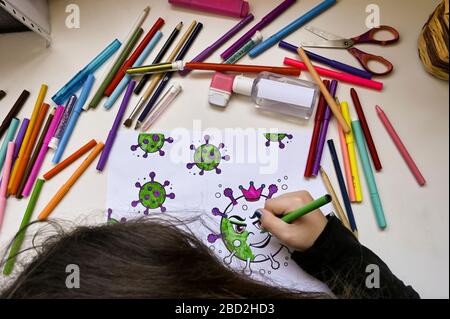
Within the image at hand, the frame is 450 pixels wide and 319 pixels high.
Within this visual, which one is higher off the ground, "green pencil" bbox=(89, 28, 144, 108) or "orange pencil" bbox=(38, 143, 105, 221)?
"green pencil" bbox=(89, 28, 144, 108)

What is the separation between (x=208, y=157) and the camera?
0.52 meters

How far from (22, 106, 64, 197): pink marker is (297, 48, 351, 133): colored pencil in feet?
1.11

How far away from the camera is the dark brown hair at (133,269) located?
39 cm

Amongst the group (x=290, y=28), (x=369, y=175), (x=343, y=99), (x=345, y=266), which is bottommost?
(x=345, y=266)

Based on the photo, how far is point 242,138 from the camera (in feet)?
1.70

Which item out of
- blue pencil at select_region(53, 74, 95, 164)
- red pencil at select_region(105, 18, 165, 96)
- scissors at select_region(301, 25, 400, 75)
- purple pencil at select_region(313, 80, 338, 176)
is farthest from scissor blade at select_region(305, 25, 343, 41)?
blue pencil at select_region(53, 74, 95, 164)

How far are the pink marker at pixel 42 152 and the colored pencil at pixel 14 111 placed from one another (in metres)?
0.06

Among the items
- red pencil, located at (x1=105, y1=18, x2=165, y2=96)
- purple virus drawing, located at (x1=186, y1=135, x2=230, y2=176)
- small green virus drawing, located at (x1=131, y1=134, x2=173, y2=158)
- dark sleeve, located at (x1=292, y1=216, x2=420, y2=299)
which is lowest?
dark sleeve, located at (x1=292, y1=216, x2=420, y2=299)

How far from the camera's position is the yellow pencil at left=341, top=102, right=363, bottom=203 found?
0.48 m

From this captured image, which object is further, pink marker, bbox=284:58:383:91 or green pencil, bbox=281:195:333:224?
pink marker, bbox=284:58:383:91

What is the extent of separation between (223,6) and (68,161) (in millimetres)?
301

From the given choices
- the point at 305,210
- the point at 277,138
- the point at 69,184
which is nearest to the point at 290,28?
the point at 277,138

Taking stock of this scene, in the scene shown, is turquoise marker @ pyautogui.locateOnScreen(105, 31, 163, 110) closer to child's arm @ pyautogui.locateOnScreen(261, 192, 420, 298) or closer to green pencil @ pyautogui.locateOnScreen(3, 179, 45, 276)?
green pencil @ pyautogui.locateOnScreen(3, 179, 45, 276)

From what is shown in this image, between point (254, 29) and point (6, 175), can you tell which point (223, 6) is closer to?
point (254, 29)
